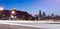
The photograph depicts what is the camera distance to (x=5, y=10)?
7.66 meters

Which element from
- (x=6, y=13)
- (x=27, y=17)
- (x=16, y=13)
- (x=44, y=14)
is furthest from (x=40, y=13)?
(x=6, y=13)

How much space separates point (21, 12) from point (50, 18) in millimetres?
1689

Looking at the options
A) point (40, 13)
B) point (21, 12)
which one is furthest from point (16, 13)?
point (40, 13)

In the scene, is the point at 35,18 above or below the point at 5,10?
below

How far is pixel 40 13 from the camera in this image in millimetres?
7680

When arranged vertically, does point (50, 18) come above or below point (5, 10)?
below

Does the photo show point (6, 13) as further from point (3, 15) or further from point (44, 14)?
point (44, 14)

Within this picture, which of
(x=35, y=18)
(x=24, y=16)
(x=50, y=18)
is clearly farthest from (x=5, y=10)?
(x=50, y=18)

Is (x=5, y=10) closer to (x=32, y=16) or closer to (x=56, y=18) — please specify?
(x=32, y=16)

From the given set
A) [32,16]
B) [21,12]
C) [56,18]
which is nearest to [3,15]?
[21,12]

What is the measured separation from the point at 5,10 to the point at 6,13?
182 mm

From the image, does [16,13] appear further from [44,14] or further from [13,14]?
[44,14]

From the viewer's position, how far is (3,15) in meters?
7.95

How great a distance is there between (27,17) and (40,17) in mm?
769
